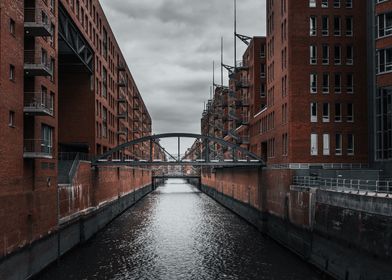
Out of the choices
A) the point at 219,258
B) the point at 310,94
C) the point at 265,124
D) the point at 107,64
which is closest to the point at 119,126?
the point at 107,64

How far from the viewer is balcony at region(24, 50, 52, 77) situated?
23889 millimetres

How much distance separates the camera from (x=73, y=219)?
109 ft

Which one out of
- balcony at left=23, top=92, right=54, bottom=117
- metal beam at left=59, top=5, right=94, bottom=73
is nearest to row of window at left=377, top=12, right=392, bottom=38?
metal beam at left=59, top=5, right=94, bottom=73

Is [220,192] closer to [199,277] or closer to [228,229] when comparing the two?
[228,229]

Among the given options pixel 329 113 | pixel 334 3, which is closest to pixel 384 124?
pixel 329 113

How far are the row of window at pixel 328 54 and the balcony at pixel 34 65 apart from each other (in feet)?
76.1

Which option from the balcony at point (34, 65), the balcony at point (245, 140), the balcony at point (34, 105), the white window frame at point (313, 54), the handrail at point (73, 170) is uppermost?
the white window frame at point (313, 54)

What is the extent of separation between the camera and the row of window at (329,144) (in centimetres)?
3819

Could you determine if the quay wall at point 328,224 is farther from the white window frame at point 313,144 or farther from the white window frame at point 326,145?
the white window frame at point 326,145

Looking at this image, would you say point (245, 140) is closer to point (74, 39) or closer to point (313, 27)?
point (313, 27)

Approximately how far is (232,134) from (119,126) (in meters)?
17.0

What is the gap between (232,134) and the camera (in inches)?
2421

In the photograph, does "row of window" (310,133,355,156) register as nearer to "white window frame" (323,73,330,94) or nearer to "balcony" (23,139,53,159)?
"white window frame" (323,73,330,94)

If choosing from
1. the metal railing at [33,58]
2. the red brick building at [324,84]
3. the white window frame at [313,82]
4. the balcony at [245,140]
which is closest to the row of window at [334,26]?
the red brick building at [324,84]
